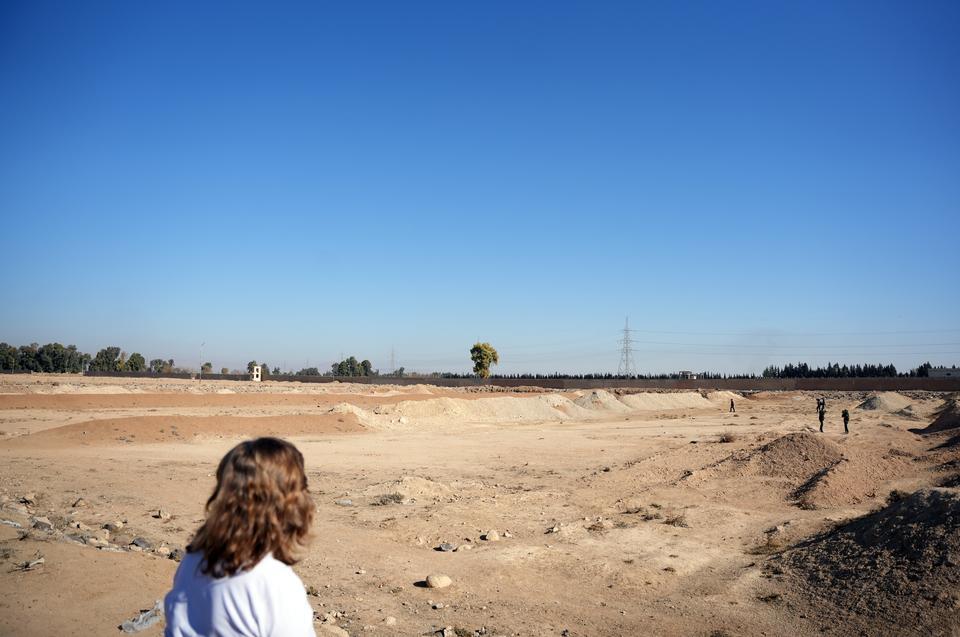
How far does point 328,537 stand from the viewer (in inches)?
531

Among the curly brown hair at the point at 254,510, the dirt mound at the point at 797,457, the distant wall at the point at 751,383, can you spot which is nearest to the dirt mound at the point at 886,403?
the distant wall at the point at 751,383

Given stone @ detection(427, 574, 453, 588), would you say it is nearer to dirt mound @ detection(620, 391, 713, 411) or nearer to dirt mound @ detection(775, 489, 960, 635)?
dirt mound @ detection(775, 489, 960, 635)

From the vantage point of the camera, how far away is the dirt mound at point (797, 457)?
19.4 m

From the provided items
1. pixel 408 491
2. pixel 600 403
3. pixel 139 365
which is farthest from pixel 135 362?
pixel 408 491

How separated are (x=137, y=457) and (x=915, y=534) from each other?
77.0 feet

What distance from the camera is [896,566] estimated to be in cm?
998

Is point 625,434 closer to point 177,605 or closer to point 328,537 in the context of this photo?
point 328,537

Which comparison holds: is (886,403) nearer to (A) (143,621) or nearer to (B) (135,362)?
(A) (143,621)

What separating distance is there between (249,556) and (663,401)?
74149 mm

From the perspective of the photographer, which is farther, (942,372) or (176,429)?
(942,372)

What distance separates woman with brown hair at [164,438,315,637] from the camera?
259 centimetres

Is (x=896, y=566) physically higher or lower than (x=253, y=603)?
lower

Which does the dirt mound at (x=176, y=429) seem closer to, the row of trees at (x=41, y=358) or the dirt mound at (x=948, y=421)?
the dirt mound at (x=948, y=421)

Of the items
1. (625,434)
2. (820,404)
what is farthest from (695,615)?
(625,434)
